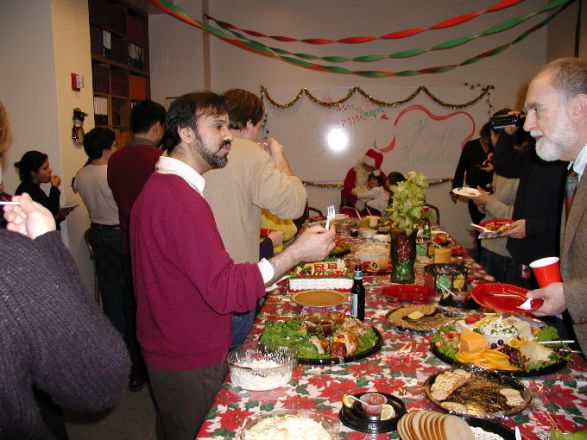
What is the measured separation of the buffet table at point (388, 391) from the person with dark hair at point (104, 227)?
2318 mm

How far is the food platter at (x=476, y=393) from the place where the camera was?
1191 millimetres

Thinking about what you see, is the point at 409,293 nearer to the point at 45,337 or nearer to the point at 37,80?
the point at 45,337

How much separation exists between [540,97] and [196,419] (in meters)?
1.62

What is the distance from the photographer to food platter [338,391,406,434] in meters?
1.16

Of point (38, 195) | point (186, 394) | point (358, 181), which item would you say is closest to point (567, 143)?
point (186, 394)

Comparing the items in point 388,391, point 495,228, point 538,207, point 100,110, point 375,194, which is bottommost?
point 388,391

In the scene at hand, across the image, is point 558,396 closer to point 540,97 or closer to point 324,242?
point 324,242

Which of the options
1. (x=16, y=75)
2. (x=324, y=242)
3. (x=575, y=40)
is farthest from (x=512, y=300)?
(x=575, y=40)

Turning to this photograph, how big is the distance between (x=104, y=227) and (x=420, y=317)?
2.46 metres

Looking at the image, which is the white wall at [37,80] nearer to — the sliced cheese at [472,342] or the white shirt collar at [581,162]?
the sliced cheese at [472,342]

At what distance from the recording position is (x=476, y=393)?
127 centimetres

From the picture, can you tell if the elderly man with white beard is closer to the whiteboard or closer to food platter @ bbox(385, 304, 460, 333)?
food platter @ bbox(385, 304, 460, 333)

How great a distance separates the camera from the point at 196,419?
162 cm

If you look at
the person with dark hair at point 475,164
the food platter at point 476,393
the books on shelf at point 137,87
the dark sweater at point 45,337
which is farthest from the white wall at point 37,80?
the person with dark hair at point 475,164
